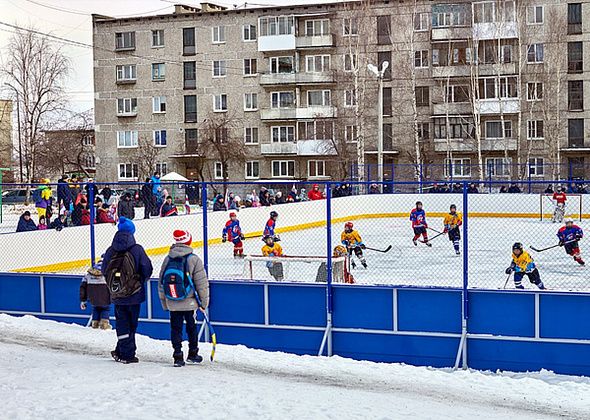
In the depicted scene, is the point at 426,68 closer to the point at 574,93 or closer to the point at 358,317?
the point at 574,93

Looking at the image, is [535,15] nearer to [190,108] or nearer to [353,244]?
[190,108]

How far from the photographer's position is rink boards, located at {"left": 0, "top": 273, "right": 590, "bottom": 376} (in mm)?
10070

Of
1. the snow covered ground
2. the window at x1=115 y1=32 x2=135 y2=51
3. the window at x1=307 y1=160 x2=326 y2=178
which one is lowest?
the snow covered ground

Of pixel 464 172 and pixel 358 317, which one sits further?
pixel 464 172

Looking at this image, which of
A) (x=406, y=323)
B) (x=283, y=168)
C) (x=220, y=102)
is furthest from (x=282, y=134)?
(x=406, y=323)

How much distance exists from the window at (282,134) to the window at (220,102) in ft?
11.3

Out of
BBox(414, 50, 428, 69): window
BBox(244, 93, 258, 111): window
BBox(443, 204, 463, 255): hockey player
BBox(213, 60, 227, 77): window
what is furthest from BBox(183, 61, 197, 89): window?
BBox(443, 204, 463, 255): hockey player

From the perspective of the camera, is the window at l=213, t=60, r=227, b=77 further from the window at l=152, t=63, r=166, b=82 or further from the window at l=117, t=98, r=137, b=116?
the window at l=117, t=98, r=137, b=116

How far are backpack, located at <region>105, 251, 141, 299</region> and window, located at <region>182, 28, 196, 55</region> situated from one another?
47809 millimetres

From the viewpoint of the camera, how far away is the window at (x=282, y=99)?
176 ft

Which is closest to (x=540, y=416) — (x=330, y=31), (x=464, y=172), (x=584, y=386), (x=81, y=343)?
(x=584, y=386)

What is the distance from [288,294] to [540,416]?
4.23 meters

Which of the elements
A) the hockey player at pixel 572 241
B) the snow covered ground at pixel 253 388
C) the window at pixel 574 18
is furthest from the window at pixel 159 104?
the snow covered ground at pixel 253 388

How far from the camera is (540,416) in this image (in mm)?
7629
